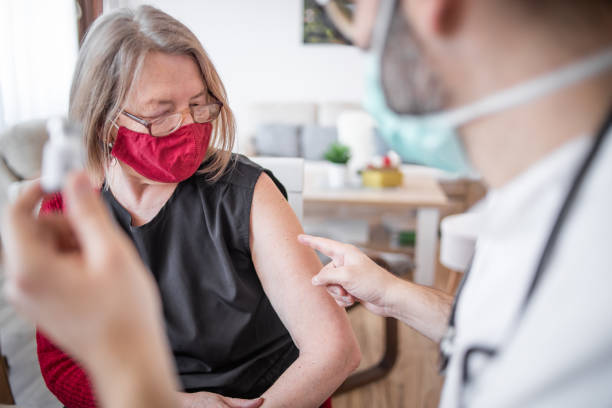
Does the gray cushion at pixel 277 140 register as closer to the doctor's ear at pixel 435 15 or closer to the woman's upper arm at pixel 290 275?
the woman's upper arm at pixel 290 275

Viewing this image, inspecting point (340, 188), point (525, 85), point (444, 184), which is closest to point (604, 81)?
point (525, 85)

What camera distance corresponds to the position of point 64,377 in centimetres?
104

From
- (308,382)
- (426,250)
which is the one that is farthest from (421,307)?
(426,250)

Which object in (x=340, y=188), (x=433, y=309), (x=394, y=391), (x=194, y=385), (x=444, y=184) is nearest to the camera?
(x=433, y=309)

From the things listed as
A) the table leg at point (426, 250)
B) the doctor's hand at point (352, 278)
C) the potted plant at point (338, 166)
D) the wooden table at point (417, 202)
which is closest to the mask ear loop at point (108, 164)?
the doctor's hand at point (352, 278)

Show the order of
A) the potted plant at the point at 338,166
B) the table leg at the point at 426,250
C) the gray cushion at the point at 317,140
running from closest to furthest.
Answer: the table leg at the point at 426,250
the potted plant at the point at 338,166
the gray cushion at the point at 317,140

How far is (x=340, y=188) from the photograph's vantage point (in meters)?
2.95

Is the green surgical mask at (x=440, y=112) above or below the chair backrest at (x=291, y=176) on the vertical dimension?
above

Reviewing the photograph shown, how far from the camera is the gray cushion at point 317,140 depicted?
4.43 meters

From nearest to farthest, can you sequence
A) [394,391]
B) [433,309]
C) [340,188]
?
[433,309]
[394,391]
[340,188]

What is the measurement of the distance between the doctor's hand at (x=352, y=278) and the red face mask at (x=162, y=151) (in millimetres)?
307

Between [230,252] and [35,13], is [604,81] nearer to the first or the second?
[230,252]

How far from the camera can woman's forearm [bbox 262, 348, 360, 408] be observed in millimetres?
965

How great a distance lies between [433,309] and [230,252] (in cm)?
47
